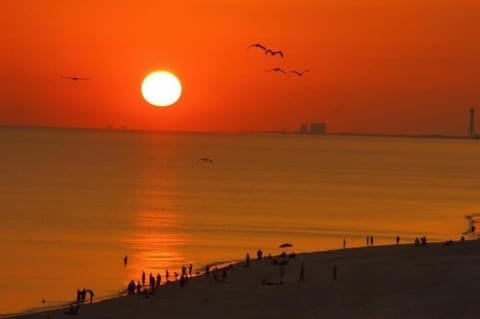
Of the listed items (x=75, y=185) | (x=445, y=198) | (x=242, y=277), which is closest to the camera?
(x=242, y=277)

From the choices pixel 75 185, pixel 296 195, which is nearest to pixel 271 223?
pixel 296 195

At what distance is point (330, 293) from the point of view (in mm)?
39188

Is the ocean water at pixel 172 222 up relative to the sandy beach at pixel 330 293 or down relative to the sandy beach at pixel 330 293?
up

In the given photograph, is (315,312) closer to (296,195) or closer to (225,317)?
(225,317)

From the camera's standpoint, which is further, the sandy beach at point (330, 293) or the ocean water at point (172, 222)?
the ocean water at point (172, 222)

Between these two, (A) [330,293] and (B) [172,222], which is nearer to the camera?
(A) [330,293]

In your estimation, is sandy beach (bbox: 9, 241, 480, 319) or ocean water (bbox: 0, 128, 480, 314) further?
ocean water (bbox: 0, 128, 480, 314)

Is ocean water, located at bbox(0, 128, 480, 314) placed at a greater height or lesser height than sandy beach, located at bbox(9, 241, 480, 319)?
greater

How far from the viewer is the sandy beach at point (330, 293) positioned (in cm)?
3488

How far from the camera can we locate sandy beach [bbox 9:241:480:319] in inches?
1373

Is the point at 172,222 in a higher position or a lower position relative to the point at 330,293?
higher

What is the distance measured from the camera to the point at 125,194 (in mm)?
136875

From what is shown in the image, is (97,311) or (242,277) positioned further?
(242,277)

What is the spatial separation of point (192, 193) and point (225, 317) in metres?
106
